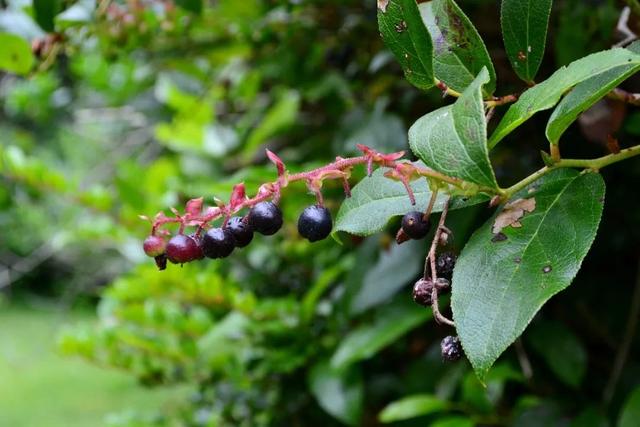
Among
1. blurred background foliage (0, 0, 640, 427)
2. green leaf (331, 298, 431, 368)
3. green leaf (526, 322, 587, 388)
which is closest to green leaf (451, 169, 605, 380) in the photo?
blurred background foliage (0, 0, 640, 427)

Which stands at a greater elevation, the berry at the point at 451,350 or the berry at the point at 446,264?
the berry at the point at 446,264

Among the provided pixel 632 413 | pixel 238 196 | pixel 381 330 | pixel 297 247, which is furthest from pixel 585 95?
pixel 297 247

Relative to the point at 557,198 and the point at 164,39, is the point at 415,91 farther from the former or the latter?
the point at 557,198

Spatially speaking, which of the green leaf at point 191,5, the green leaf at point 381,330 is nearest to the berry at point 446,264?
the green leaf at point 381,330

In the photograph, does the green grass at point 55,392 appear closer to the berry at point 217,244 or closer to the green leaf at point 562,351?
the green leaf at point 562,351

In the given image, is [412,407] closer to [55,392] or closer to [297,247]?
[297,247]

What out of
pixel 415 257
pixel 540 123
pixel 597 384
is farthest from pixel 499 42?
pixel 597 384

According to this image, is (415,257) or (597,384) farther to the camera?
(597,384)
